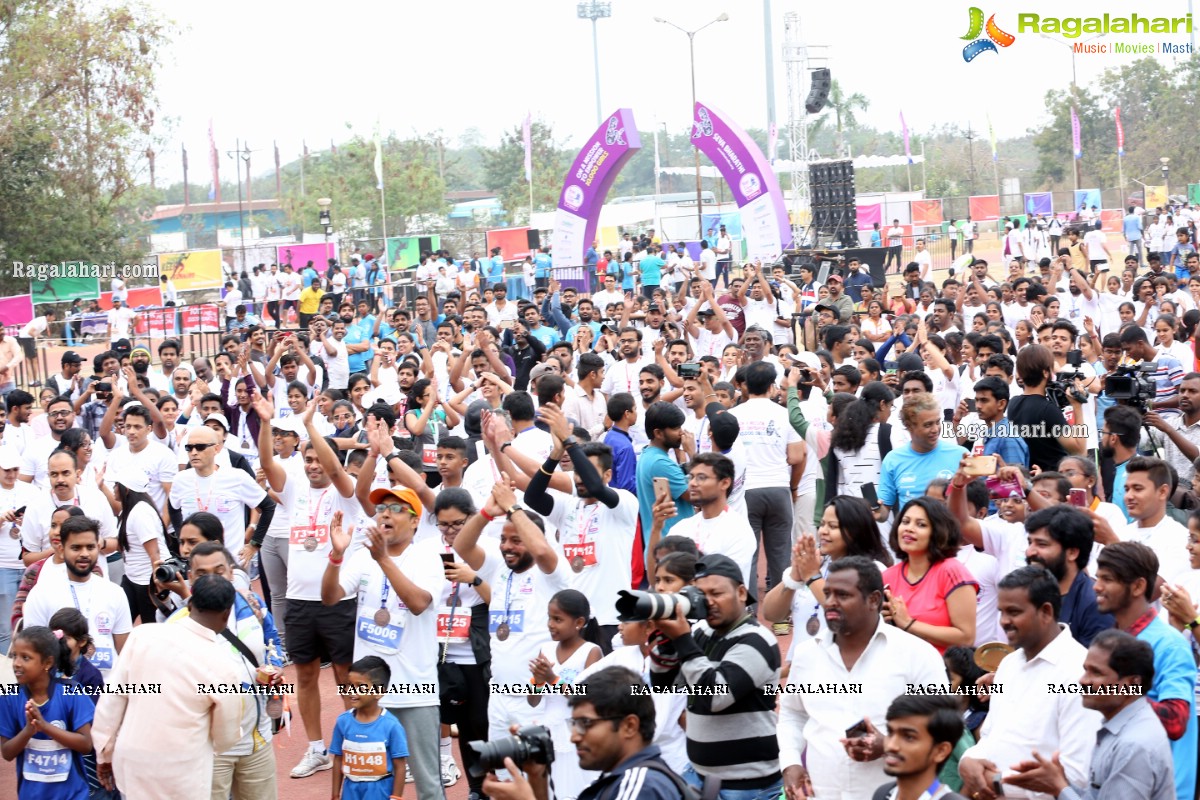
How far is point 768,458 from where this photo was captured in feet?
29.6

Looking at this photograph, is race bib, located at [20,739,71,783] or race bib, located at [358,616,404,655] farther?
race bib, located at [358,616,404,655]

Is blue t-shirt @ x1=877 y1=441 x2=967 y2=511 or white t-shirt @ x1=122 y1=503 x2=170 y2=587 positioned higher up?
blue t-shirt @ x1=877 y1=441 x2=967 y2=511

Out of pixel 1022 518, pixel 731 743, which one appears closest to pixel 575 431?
pixel 1022 518

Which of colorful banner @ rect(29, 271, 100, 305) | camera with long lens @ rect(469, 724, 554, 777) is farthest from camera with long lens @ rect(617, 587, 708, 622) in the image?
colorful banner @ rect(29, 271, 100, 305)

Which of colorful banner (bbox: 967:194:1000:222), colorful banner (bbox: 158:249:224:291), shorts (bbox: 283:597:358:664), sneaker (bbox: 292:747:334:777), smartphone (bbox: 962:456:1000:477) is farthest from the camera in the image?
colorful banner (bbox: 967:194:1000:222)

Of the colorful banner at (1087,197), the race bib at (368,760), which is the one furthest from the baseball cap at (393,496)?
the colorful banner at (1087,197)

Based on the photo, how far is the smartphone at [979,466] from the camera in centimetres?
567

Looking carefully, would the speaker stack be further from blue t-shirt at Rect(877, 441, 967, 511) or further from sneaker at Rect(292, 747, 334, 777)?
sneaker at Rect(292, 747, 334, 777)

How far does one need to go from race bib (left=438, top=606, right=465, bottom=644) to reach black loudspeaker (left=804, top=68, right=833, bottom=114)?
29698 millimetres

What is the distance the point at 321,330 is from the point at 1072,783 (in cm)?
1113

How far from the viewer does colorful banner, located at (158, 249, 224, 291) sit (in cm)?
4084

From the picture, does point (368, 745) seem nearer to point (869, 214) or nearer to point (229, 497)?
point (229, 497)

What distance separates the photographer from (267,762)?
594cm

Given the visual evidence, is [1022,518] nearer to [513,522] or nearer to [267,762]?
[513,522]
